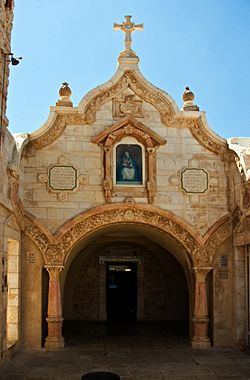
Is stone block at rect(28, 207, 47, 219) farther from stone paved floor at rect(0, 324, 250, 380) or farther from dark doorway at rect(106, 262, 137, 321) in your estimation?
dark doorway at rect(106, 262, 137, 321)

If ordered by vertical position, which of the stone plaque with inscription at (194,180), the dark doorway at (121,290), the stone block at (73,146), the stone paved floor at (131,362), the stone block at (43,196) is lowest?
the stone paved floor at (131,362)

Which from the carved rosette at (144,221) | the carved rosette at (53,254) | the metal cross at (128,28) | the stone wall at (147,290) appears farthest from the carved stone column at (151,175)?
the stone wall at (147,290)

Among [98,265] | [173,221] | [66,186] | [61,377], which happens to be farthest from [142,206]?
[98,265]

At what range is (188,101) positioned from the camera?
11.0 m

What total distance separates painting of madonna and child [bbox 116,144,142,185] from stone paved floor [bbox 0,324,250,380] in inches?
142

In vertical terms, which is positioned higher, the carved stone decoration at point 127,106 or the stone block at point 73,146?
the carved stone decoration at point 127,106

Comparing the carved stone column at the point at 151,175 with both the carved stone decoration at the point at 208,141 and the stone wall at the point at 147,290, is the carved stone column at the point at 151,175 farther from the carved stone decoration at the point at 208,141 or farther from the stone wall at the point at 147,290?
the stone wall at the point at 147,290

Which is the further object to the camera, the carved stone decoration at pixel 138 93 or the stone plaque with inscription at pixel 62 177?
the carved stone decoration at pixel 138 93

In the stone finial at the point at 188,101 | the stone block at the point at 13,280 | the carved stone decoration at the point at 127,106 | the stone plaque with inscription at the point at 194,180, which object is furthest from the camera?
the stone finial at the point at 188,101

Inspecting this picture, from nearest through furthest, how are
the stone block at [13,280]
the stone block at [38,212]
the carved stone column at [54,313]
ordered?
1. the stone block at [13,280]
2. the carved stone column at [54,313]
3. the stone block at [38,212]

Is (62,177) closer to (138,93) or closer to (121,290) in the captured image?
(138,93)

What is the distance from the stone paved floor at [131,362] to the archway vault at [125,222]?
187cm

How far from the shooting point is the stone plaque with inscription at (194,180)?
1052 centimetres

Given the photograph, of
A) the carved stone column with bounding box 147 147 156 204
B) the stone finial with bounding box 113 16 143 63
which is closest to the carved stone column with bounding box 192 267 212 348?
the carved stone column with bounding box 147 147 156 204
